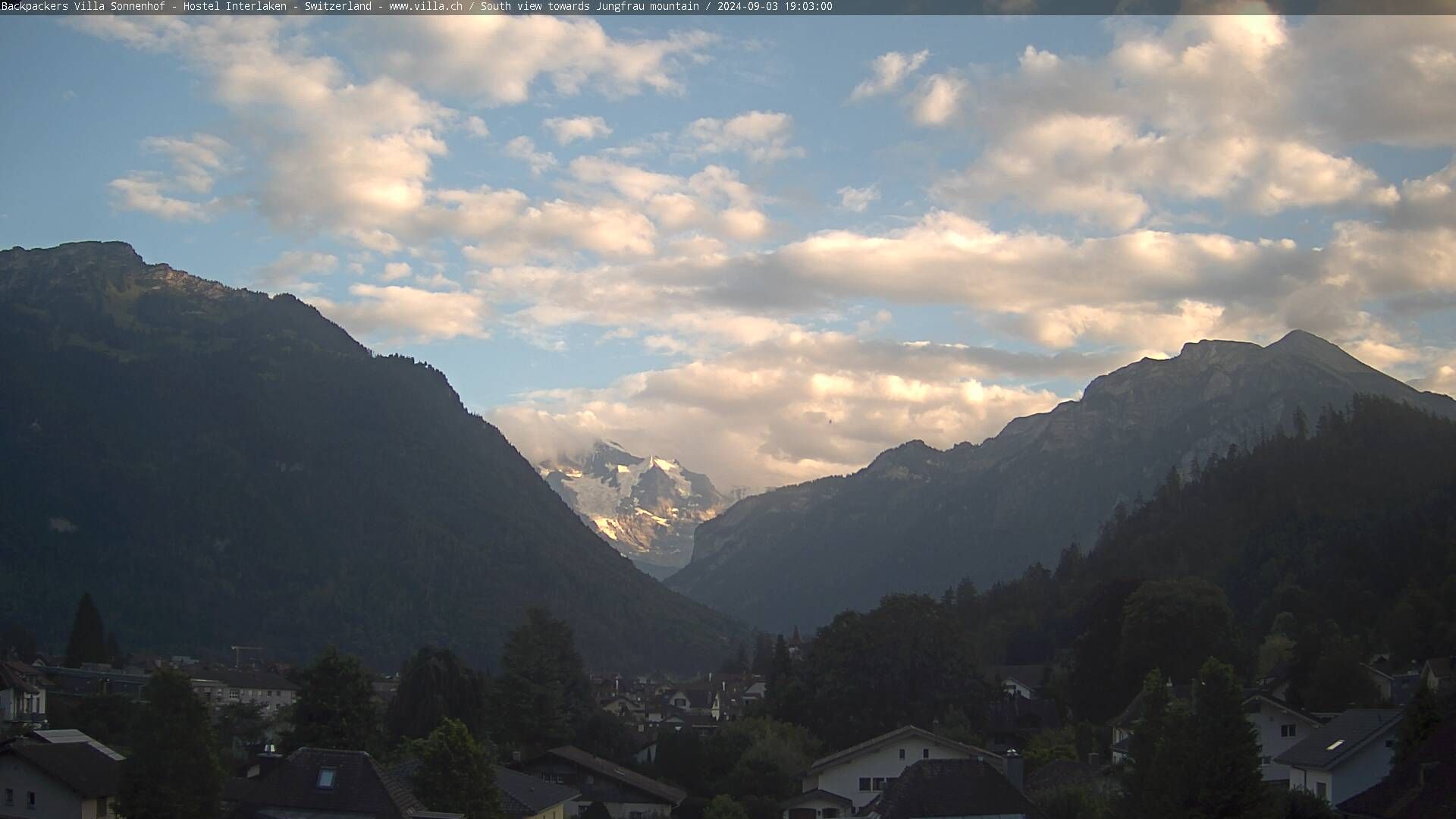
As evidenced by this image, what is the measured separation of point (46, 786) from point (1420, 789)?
3823 cm

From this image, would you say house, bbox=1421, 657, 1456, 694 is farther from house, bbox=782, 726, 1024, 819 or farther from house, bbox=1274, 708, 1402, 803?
house, bbox=782, 726, 1024, 819

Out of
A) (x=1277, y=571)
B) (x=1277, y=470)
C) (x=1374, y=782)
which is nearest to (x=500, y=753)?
(x=1374, y=782)

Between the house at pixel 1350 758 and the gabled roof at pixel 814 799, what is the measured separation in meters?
20.0

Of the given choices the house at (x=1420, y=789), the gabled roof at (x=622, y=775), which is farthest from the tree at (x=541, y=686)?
the house at (x=1420, y=789)

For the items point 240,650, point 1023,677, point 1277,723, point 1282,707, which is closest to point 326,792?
point 1282,707

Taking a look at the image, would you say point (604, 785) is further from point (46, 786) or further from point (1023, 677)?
point (1023, 677)

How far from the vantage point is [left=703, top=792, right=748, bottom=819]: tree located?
5231 centimetres

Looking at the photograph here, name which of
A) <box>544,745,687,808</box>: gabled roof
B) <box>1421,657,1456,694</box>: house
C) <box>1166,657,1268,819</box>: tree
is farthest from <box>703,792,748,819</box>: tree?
<box>1421,657,1456,694</box>: house

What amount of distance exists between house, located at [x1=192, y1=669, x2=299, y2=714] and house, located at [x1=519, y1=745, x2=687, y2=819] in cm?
4265

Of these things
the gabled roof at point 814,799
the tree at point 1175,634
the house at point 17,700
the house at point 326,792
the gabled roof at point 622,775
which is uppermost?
the tree at point 1175,634

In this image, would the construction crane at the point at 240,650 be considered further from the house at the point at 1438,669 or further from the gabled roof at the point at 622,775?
the house at the point at 1438,669

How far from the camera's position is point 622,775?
60.8m

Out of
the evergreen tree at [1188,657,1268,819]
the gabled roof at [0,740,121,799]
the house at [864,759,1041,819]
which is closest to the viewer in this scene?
the evergreen tree at [1188,657,1268,819]

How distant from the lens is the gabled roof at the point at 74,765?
41.9 m
